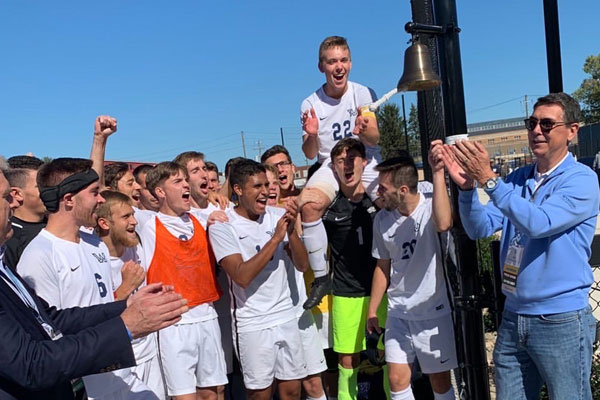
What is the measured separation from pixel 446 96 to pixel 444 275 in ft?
4.39

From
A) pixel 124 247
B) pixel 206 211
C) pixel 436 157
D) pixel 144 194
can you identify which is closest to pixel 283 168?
pixel 206 211

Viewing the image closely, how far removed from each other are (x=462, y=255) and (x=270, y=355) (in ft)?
5.42

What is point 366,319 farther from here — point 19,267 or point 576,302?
point 19,267

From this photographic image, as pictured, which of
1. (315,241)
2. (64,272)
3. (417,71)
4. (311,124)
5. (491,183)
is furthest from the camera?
(311,124)

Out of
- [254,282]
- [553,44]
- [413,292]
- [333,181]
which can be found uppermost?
[553,44]

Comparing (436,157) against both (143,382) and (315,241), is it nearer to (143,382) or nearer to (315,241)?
(315,241)

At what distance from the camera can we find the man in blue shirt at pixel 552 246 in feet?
8.89

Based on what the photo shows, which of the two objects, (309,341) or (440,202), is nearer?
(440,202)

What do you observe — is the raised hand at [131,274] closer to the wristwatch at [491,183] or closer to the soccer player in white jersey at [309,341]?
the soccer player in white jersey at [309,341]

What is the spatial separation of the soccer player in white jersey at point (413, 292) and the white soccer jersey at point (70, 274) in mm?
1921

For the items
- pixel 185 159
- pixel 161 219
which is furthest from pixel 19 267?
pixel 185 159

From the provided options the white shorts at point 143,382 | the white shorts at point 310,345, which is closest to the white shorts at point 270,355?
the white shorts at point 310,345

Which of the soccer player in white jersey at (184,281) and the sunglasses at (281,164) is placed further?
the sunglasses at (281,164)

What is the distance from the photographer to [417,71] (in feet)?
9.66
